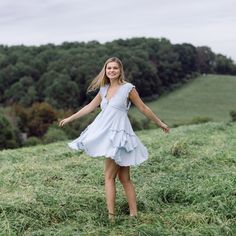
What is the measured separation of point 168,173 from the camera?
8266mm

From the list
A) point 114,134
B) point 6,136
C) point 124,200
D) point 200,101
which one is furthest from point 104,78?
point 200,101

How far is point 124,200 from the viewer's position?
632cm

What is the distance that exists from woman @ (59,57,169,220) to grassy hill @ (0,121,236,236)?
15.6 inches

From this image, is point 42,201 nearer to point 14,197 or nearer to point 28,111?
point 14,197

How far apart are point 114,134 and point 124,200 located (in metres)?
1.17

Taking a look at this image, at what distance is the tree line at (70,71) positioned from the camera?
6612 centimetres

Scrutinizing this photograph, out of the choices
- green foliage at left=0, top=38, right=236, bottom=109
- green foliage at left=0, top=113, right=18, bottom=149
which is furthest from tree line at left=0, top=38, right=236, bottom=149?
green foliage at left=0, top=113, right=18, bottom=149

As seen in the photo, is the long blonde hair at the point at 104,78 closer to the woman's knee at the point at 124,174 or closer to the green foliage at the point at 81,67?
the woman's knee at the point at 124,174

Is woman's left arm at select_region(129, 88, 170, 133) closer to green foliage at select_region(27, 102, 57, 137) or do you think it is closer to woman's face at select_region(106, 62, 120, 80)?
woman's face at select_region(106, 62, 120, 80)

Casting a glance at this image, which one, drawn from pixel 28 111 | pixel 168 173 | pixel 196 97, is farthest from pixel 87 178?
pixel 196 97

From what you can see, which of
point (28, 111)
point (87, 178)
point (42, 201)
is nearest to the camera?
point (42, 201)

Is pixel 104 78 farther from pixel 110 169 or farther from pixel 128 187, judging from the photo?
pixel 128 187

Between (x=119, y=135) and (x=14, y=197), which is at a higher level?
(x=119, y=135)

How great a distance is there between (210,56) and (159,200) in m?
92.6
